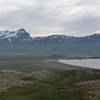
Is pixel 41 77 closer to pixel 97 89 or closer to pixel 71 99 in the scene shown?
pixel 97 89

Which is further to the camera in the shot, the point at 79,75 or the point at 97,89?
the point at 79,75

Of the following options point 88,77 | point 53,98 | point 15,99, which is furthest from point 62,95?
point 88,77

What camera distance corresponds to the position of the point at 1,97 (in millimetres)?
63000

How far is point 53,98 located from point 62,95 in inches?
110

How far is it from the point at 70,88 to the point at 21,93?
10622 mm

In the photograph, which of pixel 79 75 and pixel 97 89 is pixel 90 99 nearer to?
pixel 97 89

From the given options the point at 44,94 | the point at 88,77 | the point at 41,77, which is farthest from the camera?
the point at 41,77

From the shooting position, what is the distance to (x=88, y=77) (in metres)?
95.0

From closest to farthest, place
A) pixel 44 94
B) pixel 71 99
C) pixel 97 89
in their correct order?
pixel 71 99 < pixel 44 94 < pixel 97 89

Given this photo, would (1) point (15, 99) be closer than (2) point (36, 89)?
Yes

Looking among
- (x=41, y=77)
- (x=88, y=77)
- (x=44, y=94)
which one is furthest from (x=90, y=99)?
(x=41, y=77)

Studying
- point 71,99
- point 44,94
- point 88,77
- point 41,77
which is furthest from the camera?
point 41,77

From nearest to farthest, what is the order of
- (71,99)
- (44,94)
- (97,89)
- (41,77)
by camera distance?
(71,99)
(44,94)
(97,89)
(41,77)

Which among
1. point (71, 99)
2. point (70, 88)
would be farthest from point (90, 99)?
point (70, 88)
